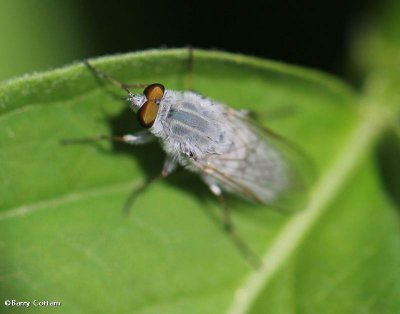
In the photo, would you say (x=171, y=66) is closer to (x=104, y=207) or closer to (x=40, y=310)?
(x=104, y=207)

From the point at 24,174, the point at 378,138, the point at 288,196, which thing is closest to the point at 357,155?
the point at 378,138

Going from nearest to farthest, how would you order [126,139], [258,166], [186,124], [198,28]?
[126,139] → [186,124] → [258,166] → [198,28]

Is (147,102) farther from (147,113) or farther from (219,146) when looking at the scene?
(219,146)

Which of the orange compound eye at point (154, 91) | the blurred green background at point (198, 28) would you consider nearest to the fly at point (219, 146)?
the orange compound eye at point (154, 91)

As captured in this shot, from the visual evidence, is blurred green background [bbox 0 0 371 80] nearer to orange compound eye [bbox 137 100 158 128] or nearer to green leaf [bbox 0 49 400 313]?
green leaf [bbox 0 49 400 313]

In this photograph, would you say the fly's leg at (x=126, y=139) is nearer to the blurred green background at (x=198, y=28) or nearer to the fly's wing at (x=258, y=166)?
the fly's wing at (x=258, y=166)

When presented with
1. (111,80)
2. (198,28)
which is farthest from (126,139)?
(198,28)

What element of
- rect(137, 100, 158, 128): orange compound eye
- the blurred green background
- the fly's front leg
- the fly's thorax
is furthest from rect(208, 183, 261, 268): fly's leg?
the blurred green background
